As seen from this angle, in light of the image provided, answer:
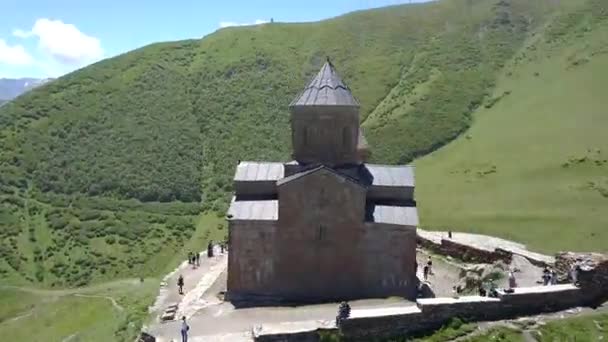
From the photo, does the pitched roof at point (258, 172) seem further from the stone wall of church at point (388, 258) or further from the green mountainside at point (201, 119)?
the green mountainside at point (201, 119)

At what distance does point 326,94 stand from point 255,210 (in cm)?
477

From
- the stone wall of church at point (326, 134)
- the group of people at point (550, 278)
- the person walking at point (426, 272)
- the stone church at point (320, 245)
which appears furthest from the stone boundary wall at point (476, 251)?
the stone wall of church at point (326, 134)

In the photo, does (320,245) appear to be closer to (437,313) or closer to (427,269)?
(427,269)

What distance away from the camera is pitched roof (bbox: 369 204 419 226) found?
20828 mm

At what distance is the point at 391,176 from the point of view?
886 inches

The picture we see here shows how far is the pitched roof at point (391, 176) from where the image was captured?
22172mm

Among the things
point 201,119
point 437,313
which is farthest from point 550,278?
point 201,119

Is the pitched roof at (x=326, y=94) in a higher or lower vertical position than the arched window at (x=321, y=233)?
higher

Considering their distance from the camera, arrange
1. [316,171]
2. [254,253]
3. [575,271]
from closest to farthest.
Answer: [575,271] → [316,171] → [254,253]

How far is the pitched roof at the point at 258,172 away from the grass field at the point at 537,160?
13314 mm

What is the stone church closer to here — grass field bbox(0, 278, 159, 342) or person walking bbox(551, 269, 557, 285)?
person walking bbox(551, 269, 557, 285)

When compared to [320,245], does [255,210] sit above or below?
above

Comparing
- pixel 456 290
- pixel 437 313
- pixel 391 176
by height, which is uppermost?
pixel 391 176

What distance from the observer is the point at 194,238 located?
146ft
